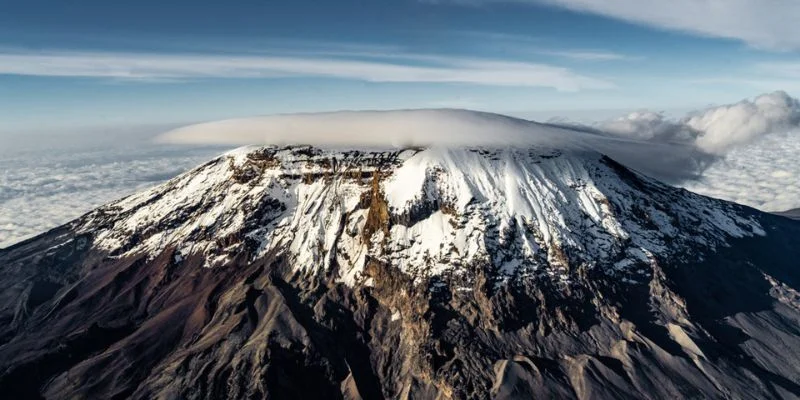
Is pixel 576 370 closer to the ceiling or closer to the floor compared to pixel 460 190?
closer to the floor

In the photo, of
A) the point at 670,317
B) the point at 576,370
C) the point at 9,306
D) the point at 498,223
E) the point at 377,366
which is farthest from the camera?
the point at 9,306

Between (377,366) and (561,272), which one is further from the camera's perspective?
(561,272)

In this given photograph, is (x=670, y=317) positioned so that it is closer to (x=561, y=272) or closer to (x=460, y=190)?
(x=561, y=272)

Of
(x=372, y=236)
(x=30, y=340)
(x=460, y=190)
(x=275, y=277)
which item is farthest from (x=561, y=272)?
(x=30, y=340)

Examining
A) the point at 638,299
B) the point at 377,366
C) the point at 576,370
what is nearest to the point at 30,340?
the point at 377,366

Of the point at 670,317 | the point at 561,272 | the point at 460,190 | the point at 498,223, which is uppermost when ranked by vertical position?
the point at 460,190

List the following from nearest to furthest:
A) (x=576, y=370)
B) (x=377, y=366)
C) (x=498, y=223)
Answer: (x=576, y=370)
(x=377, y=366)
(x=498, y=223)

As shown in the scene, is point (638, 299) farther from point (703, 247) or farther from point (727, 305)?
point (703, 247)
